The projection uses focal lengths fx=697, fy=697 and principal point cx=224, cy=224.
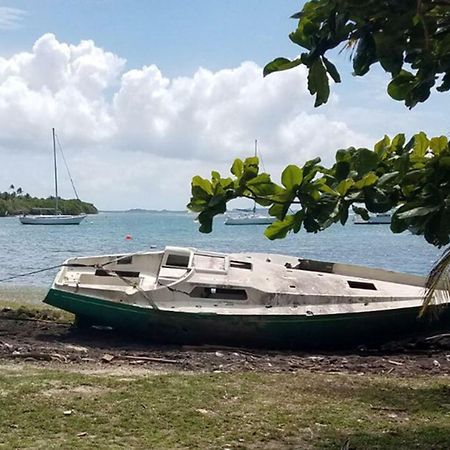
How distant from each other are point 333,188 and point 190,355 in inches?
265

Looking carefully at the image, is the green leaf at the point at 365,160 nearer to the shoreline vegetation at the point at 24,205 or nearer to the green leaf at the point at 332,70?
the green leaf at the point at 332,70

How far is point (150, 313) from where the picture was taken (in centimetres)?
1205

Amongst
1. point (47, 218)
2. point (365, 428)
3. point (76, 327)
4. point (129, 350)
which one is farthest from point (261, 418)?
point (47, 218)

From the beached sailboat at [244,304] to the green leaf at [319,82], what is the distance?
26.7 ft

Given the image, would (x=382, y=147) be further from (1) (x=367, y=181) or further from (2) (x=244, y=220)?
(2) (x=244, y=220)

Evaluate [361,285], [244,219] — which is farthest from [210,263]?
[244,219]

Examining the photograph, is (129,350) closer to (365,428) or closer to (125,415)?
(125,415)

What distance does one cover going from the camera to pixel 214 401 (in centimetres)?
728

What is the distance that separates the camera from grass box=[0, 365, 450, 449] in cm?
588

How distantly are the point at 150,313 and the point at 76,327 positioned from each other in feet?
6.63

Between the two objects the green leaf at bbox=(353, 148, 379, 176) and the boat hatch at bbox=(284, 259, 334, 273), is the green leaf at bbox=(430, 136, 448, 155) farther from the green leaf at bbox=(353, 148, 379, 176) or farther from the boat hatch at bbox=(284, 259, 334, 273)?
the boat hatch at bbox=(284, 259, 334, 273)

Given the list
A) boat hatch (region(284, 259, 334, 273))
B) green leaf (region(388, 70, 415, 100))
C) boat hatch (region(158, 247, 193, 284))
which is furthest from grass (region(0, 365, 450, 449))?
boat hatch (region(284, 259, 334, 273))

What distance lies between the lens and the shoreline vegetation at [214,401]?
5934 mm

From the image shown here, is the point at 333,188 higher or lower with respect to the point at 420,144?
lower
